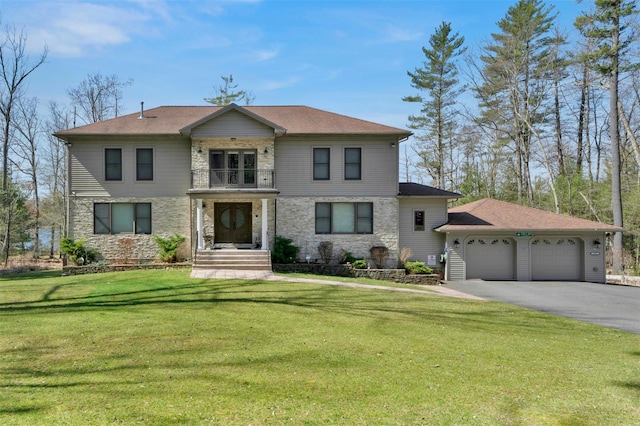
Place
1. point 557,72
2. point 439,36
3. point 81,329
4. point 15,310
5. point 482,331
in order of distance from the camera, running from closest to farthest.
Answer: point 81,329, point 482,331, point 15,310, point 557,72, point 439,36

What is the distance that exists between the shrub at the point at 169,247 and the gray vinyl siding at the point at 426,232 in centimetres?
1044

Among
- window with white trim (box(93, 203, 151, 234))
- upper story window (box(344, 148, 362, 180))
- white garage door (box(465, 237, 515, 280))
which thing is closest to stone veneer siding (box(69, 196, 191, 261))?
window with white trim (box(93, 203, 151, 234))

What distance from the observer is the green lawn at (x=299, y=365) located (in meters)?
4.24

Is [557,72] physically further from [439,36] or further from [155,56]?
[155,56]

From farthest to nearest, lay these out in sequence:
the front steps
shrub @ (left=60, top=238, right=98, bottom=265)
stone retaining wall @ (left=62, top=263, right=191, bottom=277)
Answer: shrub @ (left=60, top=238, right=98, bottom=265) → stone retaining wall @ (left=62, top=263, right=191, bottom=277) → the front steps

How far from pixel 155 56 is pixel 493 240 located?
1771 cm

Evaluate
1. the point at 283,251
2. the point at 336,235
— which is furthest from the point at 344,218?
the point at 283,251

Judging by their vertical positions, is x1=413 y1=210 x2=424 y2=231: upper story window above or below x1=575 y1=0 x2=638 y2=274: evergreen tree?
below

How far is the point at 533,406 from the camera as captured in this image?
4.58 meters

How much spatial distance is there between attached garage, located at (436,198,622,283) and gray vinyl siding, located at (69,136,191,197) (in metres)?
12.5

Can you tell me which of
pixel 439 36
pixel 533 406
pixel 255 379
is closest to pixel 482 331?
pixel 533 406

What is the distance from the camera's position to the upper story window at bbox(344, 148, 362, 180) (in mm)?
19125

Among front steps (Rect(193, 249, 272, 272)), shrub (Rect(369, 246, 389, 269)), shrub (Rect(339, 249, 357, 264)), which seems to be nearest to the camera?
front steps (Rect(193, 249, 272, 272))

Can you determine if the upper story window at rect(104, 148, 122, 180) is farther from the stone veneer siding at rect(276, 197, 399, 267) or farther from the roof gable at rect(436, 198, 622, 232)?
the roof gable at rect(436, 198, 622, 232)
